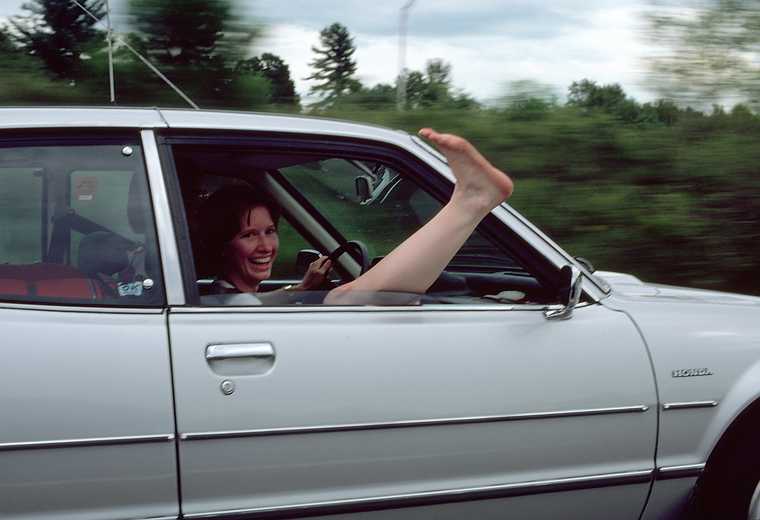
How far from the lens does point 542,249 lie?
115 inches

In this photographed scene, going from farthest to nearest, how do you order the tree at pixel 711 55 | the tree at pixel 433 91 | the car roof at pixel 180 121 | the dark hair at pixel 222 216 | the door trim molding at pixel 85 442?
1. the tree at pixel 711 55
2. the tree at pixel 433 91
3. the dark hair at pixel 222 216
4. the car roof at pixel 180 121
5. the door trim molding at pixel 85 442

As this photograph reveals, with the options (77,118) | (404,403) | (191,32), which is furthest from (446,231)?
(191,32)

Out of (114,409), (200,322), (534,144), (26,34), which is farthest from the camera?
(534,144)

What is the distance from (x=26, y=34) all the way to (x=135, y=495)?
14.3ft

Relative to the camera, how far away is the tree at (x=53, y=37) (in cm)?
575

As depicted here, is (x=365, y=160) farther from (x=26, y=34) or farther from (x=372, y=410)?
(x=26, y=34)

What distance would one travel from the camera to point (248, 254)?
3.17 metres

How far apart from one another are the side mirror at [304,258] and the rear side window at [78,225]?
4.60 ft

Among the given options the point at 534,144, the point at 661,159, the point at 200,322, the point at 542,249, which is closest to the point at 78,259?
the point at 200,322

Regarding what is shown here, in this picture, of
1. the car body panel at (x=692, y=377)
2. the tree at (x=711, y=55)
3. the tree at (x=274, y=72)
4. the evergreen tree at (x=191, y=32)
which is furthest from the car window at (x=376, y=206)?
the tree at (x=711, y=55)

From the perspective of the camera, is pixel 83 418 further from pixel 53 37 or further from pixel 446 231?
pixel 53 37

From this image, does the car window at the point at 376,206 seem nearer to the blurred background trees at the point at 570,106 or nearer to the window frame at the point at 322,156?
the window frame at the point at 322,156

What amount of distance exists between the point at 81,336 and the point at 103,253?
0.31 metres

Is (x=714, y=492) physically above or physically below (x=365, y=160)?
below
